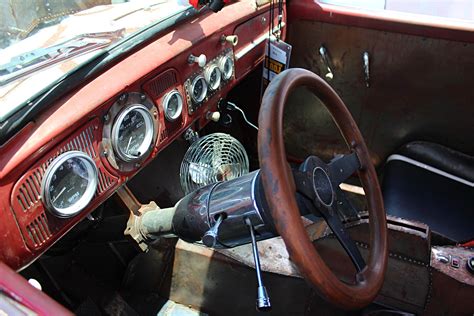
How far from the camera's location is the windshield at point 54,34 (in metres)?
1.21

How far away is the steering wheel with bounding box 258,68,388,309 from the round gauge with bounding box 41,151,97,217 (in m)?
0.54

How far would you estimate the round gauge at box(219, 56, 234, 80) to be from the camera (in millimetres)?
1868

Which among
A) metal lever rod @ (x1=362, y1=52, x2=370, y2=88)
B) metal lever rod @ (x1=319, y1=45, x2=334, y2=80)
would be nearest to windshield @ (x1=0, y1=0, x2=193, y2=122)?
metal lever rod @ (x1=319, y1=45, x2=334, y2=80)

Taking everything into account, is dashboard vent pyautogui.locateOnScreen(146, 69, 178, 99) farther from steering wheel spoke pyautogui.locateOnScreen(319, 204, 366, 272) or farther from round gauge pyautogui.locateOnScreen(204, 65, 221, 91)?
steering wheel spoke pyautogui.locateOnScreen(319, 204, 366, 272)

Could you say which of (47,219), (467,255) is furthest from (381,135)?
(47,219)

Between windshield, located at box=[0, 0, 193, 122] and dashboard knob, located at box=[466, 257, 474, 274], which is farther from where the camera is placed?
dashboard knob, located at box=[466, 257, 474, 274]

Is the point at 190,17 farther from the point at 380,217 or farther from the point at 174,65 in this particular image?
the point at 380,217

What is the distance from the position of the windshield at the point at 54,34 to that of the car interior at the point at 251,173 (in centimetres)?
3

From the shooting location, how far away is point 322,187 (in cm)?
115

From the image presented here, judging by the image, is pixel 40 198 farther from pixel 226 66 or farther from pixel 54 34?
pixel 226 66

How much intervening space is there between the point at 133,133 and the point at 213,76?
1.66 feet

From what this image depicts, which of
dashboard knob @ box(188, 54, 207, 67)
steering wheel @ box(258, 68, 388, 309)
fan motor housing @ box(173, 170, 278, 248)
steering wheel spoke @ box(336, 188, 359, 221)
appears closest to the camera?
steering wheel @ box(258, 68, 388, 309)

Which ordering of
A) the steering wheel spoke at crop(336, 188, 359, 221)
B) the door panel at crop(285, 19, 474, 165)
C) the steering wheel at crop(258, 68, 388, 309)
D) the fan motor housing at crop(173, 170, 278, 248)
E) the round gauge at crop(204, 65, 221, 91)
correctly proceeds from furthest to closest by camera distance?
the door panel at crop(285, 19, 474, 165), the round gauge at crop(204, 65, 221, 91), the steering wheel spoke at crop(336, 188, 359, 221), the fan motor housing at crop(173, 170, 278, 248), the steering wheel at crop(258, 68, 388, 309)

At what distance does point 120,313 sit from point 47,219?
95cm
